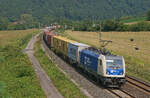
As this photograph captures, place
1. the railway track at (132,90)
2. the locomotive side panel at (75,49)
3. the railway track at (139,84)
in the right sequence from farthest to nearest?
the locomotive side panel at (75,49)
the railway track at (139,84)
the railway track at (132,90)

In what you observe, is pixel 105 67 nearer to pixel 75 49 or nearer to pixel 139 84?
pixel 139 84

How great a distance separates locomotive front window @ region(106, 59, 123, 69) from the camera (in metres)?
23.0

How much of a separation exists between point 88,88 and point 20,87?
6.96m

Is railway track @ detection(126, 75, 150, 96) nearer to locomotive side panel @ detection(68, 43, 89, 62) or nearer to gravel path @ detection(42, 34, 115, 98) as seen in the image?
gravel path @ detection(42, 34, 115, 98)

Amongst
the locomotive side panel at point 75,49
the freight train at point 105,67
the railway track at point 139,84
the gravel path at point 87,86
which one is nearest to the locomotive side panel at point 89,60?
the freight train at point 105,67

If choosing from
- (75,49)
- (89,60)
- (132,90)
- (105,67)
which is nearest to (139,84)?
(132,90)

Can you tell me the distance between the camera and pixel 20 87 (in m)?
23.3

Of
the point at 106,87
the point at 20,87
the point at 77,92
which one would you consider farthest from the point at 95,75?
the point at 20,87

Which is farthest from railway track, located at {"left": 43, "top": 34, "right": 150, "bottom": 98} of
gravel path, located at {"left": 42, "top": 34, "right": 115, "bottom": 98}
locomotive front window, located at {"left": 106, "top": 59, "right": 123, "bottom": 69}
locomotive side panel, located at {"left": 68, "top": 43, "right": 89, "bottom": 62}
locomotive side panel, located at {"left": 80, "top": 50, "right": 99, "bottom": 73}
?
locomotive side panel, located at {"left": 68, "top": 43, "right": 89, "bottom": 62}

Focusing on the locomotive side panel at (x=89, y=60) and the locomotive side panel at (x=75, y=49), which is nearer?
the locomotive side panel at (x=89, y=60)

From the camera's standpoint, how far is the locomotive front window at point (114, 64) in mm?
22984

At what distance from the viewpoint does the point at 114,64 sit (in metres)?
23.1

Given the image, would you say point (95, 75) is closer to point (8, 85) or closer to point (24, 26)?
point (8, 85)

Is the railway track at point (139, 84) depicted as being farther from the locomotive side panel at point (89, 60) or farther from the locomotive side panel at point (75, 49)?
the locomotive side panel at point (75, 49)
